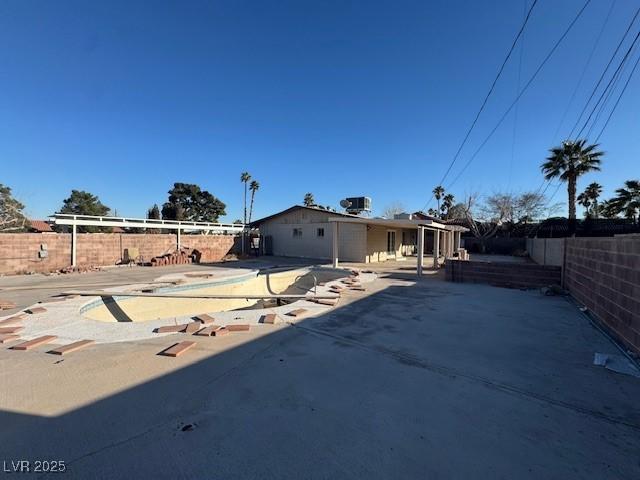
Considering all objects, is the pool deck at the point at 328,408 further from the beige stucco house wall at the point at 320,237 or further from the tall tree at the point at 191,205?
the tall tree at the point at 191,205

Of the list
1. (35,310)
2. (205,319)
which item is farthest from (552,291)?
(35,310)

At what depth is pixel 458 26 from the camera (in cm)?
964

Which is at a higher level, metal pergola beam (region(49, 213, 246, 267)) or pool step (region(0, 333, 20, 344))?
metal pergola beam (region(49, 213, 246, 267))

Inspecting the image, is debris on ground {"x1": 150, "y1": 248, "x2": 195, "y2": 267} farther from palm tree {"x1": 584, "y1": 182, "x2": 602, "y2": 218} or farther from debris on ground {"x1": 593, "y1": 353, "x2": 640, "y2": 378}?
palm tree {"x1": 584, "y1": 182, "x2": 602, "y2": 218}

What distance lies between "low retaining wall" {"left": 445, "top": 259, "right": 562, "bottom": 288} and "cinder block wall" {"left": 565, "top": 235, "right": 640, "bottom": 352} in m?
1.98

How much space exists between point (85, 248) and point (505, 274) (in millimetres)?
18650

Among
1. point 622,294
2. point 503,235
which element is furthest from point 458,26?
point 503,235

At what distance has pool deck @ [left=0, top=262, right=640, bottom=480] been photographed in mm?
2037

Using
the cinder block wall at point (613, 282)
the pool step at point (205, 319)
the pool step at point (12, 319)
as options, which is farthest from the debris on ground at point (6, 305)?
the cinder block wall at point (613, 282)

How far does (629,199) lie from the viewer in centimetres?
1920

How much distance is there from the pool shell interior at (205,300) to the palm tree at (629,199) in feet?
66.2

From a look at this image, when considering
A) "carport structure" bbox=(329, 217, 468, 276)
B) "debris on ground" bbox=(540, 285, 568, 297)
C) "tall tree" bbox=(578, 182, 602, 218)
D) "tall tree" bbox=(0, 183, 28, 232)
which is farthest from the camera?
"tall tree" bbox=(578, 182, 602, 218)

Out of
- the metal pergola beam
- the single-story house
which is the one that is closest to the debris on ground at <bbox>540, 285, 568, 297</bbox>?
the single-story house

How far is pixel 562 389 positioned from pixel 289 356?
3.03m
